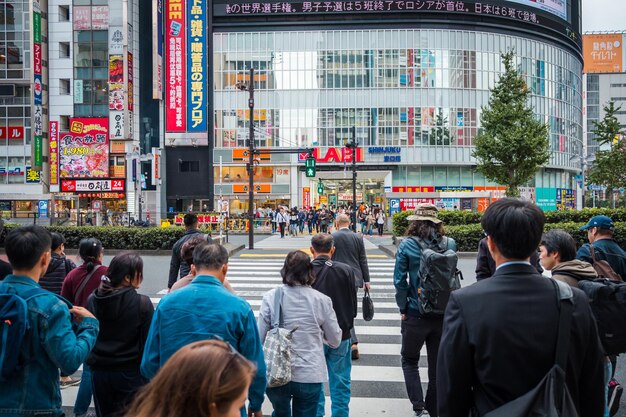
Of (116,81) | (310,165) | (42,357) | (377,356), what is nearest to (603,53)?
(116,81)

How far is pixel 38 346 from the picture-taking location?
Answer: 114 inches

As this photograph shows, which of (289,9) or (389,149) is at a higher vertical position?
(289,9)

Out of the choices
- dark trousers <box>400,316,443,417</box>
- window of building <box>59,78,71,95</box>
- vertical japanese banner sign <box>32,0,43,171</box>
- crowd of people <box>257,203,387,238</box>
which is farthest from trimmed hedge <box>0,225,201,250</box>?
window of building <box>59,78,71,95</box>

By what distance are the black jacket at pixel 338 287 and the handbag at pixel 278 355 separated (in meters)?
1.18

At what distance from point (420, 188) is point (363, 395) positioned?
4634cm

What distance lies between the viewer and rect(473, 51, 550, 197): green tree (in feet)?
89.8

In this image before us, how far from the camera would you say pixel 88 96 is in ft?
170

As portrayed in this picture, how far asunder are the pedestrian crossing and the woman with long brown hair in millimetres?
4315

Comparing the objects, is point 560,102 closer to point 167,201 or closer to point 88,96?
point 167,201

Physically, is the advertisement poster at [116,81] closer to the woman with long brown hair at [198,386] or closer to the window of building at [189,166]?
the window of building at [189,166]

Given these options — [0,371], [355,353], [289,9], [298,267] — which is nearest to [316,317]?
[298,267]

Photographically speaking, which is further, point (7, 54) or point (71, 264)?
point (7, 54)

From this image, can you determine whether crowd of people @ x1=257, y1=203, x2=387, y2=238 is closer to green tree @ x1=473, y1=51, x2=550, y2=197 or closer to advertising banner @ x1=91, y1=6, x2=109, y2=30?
green tree @ x1=473, y1=51, x2=550, y2=197

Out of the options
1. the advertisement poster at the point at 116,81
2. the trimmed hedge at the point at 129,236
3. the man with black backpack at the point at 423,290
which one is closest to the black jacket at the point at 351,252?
the man with black backpack at the point at 423,290
